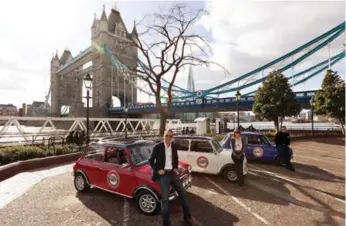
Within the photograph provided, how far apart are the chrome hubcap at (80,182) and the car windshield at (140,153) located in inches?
77.9

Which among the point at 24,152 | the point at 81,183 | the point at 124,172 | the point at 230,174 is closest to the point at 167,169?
the point at 124,172

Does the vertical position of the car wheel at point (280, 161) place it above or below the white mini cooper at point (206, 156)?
below

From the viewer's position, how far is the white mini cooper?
8414mm

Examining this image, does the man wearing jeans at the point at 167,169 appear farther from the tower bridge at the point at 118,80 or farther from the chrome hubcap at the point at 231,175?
the tower bridge at the point at 118,80

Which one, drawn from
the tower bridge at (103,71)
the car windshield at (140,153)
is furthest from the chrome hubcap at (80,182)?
the tower bridge at (103,71)

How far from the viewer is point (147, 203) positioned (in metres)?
5.67

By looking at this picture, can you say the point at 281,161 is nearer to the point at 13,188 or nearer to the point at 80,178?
the point at 80,178

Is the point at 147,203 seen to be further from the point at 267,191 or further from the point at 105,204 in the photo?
the point at 267,191

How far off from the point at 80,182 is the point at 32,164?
4.43 meters

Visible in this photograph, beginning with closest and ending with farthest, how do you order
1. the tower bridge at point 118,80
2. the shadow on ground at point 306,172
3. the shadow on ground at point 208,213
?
the shadow on ground at point 208,213, the shadow on ground at point 306,172, the tower bridge at point 118,80

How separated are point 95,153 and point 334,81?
3356 cm

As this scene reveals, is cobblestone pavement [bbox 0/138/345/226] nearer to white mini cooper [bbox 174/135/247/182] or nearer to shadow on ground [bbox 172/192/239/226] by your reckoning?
shadow on ground [bbox 172/192/239/226]

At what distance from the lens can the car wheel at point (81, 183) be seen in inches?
280

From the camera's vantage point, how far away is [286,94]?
91.7 ft
